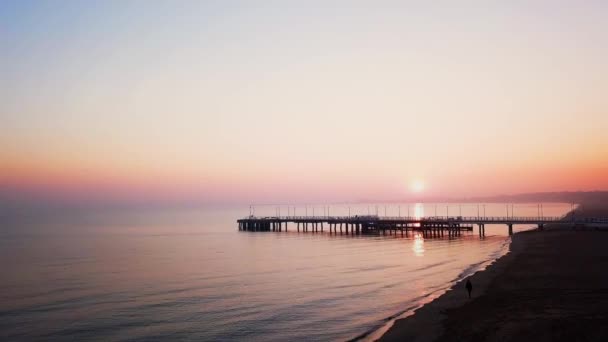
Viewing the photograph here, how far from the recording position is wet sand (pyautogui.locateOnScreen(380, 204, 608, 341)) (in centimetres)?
2022

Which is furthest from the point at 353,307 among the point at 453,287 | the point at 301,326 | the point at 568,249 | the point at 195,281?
the point at 568,249

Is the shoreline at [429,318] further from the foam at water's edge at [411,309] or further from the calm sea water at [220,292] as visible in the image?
the calm sea water at [220,292]

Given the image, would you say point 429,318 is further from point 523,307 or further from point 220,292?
point 220,292

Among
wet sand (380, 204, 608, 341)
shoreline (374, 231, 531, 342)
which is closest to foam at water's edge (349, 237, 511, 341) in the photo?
shoreline (374, 231, 531, 342)

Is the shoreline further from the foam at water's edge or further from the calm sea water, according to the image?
the calm sea water

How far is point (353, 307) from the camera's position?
30.5 meters

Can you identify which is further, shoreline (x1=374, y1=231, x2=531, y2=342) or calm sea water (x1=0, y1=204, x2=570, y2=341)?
calm sea water (x1=0, y1=204, x2=570, y2=341)

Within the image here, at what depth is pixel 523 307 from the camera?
25172 mm

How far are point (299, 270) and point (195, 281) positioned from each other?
422 inches

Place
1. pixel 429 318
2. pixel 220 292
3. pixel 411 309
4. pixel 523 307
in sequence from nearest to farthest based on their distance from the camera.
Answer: pixel 523 307, pixel 429 318, pixel 411 309, pixel 220 292

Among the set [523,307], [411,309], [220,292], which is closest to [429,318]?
[411,309]

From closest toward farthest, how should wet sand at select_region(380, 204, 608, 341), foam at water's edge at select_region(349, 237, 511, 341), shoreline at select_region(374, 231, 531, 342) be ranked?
wet sand at select_region(380, 204, 608, 341), shoreline at select_region(374, 231, 531, 342), foam at water's edge at select_region(349, 237, 511, 341)

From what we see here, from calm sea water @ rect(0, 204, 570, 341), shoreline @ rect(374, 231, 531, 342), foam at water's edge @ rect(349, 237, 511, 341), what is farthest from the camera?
calm sea water @ rect(0, 204, 570, 341)

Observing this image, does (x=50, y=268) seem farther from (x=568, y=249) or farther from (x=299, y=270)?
(x=568, y=249)
